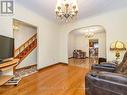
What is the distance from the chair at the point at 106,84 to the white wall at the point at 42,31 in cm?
295

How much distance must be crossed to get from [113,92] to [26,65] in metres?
5.10

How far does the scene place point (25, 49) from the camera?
609 cm

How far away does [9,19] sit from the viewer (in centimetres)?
373

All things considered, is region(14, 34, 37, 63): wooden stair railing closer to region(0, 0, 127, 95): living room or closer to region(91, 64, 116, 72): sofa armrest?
region(0, 0, 127, 95): living room

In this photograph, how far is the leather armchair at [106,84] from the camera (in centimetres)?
164

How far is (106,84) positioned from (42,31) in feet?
14.2

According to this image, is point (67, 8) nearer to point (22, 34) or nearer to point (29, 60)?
point (22, 34)

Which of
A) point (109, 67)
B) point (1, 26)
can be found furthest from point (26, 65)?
point (109, 67)

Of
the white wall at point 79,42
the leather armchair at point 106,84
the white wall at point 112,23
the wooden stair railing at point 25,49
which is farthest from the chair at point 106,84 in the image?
the white wall at point 79,42

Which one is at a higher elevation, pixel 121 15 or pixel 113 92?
pixel 121 15

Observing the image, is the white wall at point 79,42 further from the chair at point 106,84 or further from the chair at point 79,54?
the chair at point 106,84

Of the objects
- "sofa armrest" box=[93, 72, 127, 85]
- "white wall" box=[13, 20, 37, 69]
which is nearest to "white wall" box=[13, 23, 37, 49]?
"white wall" box=[13, 20, 37, 69]

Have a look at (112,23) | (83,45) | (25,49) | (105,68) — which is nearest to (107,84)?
(105,68)

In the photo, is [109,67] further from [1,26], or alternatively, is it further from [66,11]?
[1,26]
